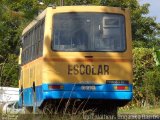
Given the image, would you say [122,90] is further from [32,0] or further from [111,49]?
[32,0]

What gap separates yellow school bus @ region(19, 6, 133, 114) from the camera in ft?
53.6

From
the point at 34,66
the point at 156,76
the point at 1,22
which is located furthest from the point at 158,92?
the point at 1,22

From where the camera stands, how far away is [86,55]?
54.2ft

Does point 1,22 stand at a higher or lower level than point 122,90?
higher

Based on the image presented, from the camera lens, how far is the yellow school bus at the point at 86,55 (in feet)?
53.6

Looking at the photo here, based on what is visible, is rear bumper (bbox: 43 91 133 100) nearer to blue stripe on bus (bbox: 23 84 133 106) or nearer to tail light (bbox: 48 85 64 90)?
blue stripe on bus (bbox: 23 84 133 106)

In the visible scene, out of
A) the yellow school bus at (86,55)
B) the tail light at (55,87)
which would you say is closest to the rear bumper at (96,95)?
the yellow school bus at (86,55)

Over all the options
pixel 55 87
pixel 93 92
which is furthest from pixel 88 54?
pixel 55 87

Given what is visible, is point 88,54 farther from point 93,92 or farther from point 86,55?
point 93,92

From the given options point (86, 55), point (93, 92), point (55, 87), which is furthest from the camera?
point (86, 55)

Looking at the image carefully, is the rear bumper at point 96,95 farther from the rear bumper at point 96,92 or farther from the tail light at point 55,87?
the tail light at point 55,87

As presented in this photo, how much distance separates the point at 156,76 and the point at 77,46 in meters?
12.1

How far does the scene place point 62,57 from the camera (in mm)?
16484

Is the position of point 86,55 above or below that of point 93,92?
above
